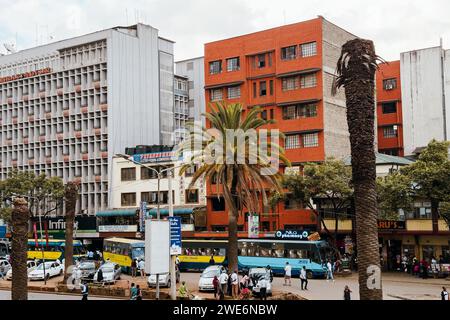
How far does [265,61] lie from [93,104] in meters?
30.3

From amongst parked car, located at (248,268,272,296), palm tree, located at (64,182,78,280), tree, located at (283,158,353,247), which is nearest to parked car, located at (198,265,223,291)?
parked car, located at (248,268,272,296)

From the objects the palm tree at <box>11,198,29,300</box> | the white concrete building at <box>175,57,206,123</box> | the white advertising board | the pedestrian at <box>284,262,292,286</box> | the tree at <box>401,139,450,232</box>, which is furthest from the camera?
the white concrete building at <box>175,57,206,123</box>

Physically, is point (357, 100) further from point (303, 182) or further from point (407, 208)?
point (303, 182)

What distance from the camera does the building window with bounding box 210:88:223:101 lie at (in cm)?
7669

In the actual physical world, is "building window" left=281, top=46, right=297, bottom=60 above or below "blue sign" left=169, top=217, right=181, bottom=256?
above

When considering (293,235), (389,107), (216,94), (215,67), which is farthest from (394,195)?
(389,107)

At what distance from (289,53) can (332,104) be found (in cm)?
770

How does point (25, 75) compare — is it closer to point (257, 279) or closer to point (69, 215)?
point (69, 215)

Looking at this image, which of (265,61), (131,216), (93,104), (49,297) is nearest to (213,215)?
(131,216)

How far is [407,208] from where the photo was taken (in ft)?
172

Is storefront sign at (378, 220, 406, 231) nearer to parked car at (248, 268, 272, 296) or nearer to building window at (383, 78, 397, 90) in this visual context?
parked car at (248, 268, 272, 296)

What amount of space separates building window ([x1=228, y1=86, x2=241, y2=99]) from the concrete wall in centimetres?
1151

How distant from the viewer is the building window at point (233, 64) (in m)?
75.1
